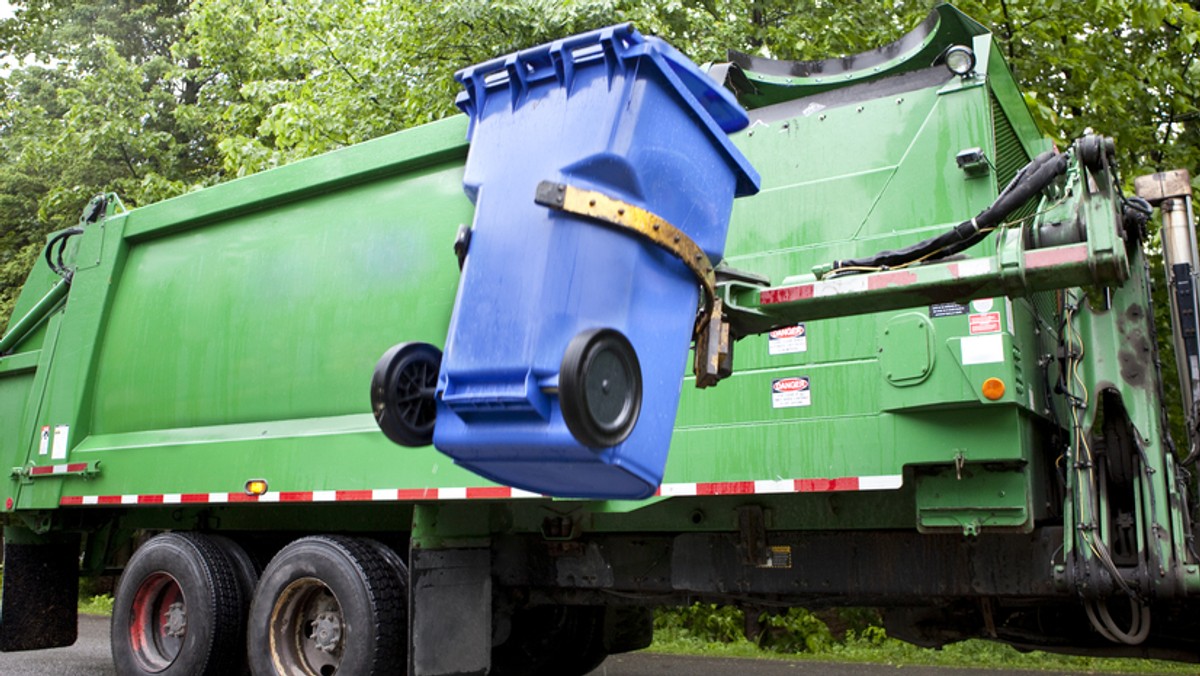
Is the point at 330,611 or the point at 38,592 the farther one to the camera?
the point at 38,592

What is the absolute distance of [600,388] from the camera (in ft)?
7.64

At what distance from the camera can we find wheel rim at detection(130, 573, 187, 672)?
535 centimetres

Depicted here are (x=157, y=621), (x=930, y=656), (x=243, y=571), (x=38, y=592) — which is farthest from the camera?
(x=930, y=656)

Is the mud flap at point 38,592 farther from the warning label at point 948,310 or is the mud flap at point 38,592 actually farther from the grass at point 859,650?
the warning label at point 948,310

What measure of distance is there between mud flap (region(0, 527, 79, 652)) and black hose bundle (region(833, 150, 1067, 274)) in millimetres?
5309

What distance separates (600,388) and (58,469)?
467 cm

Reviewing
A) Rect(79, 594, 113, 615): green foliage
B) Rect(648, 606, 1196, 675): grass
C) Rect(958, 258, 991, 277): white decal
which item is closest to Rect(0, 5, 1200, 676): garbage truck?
Rect(958, 258, 991, 277): white decal

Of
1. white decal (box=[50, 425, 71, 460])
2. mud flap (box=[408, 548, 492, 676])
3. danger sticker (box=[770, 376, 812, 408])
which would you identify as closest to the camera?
danger sticker (box=[770, 376, 812, 408])

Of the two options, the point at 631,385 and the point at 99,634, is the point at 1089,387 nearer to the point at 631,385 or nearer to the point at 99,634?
the point at 631,385

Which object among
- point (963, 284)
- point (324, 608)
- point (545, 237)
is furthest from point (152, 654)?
point (963, 284)

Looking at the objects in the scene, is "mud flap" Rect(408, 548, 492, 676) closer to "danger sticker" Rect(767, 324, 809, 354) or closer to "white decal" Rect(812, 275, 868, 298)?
"danger sticker" Rect(767, 324, 809, 354)

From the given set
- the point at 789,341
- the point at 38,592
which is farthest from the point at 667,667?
the point at 38,592

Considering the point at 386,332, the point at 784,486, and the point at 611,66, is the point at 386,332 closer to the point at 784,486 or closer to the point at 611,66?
the point at 784,486

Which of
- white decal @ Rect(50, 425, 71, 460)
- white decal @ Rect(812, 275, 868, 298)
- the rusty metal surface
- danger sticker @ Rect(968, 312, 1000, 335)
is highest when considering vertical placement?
the rusty metal surface
